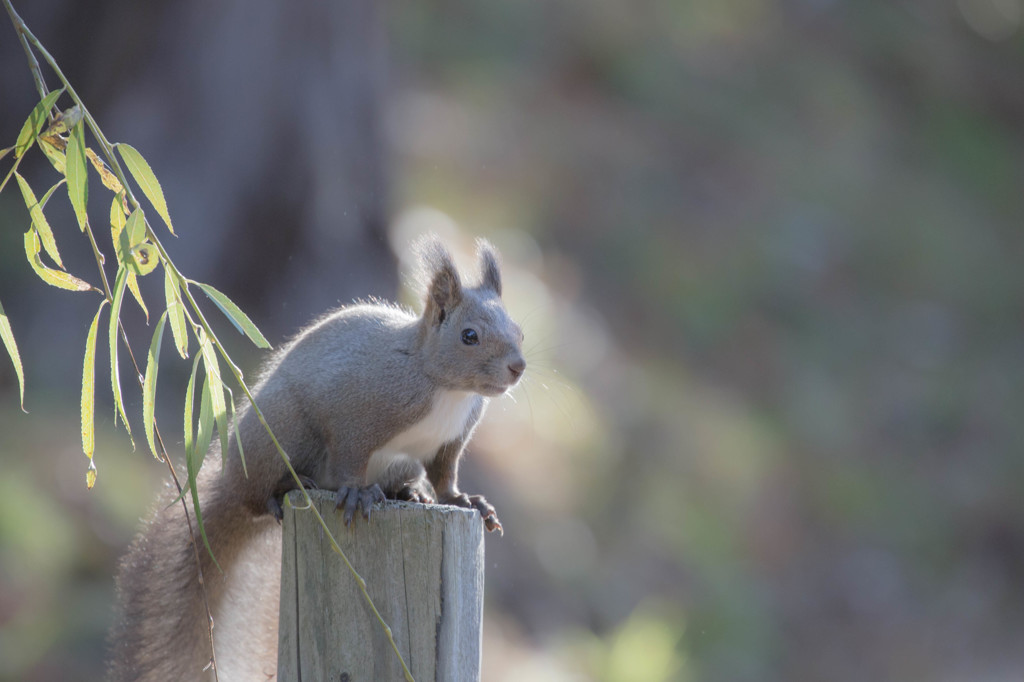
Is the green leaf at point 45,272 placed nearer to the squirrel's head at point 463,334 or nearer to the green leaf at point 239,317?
the green leaf at point 239,317

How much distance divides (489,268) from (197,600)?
98 cm

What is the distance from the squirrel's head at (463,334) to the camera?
7.25 feet

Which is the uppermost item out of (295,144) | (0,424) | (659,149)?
(659,149)

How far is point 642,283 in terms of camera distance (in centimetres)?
984

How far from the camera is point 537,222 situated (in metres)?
9.06

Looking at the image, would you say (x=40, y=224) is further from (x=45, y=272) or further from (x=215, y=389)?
(x=215, y=389)

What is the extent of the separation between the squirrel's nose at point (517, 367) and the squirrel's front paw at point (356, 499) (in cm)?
40

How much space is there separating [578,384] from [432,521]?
5748 millimetres

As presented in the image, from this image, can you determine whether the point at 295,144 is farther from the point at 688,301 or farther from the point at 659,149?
the point at 659,149

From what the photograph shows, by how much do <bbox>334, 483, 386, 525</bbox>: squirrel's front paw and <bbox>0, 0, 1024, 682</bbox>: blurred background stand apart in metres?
0.76

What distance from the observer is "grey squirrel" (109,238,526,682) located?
2.23 meters

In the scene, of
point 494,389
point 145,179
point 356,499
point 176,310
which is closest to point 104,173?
point 145,179

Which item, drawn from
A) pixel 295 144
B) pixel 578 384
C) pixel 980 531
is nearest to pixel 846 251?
pixel 980 531

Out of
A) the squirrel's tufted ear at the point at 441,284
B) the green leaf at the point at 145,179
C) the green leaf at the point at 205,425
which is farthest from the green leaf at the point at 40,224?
the squirrel's tufted ear at the point at 441,284
